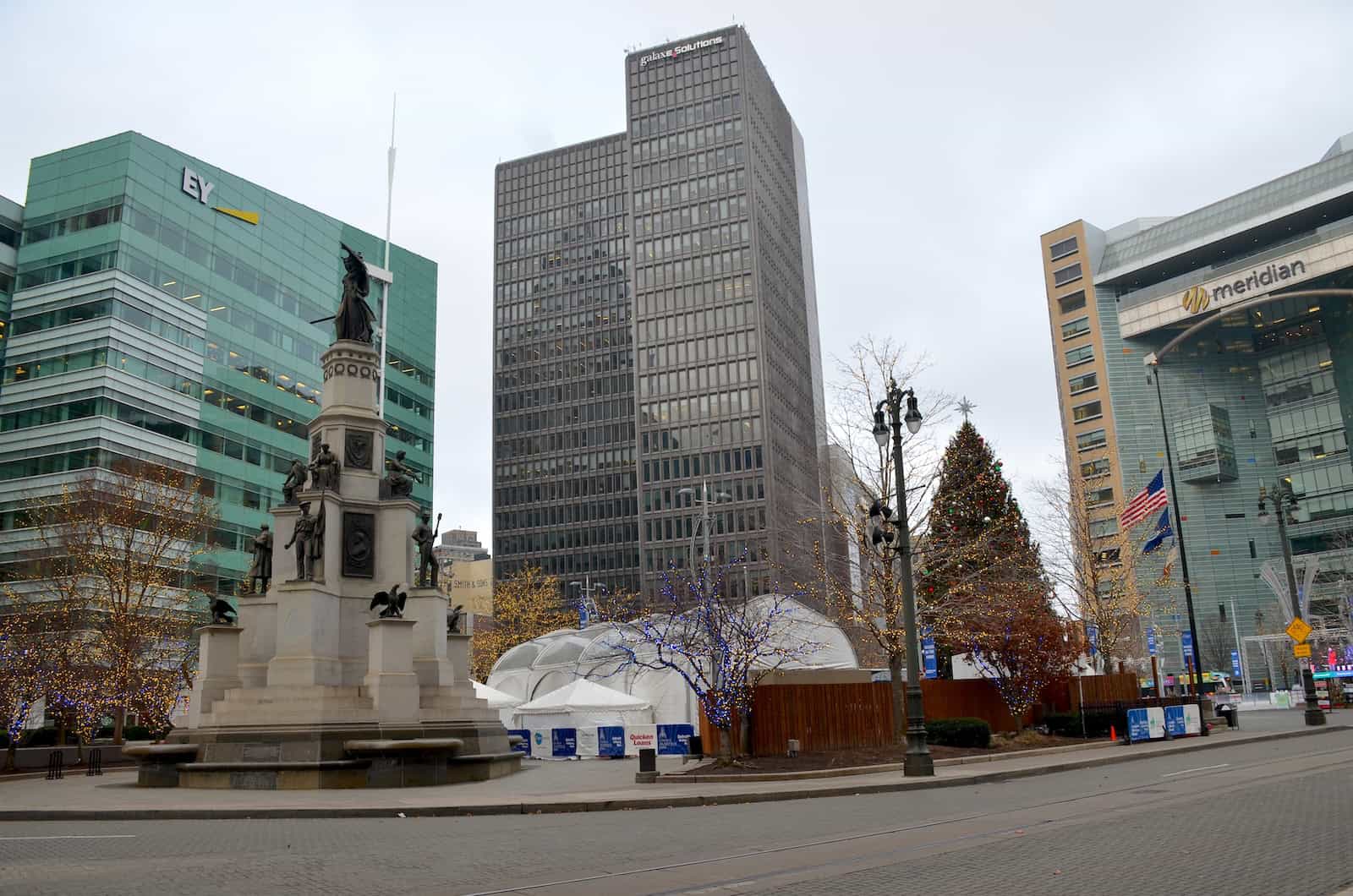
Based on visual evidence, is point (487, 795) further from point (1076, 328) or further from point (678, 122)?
point (678, 122)

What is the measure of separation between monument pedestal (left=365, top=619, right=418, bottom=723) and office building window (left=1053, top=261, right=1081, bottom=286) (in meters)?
115

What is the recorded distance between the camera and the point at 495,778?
2512cm

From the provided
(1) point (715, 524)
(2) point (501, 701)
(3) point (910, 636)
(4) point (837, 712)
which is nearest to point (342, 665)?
(4) point (837, 712)

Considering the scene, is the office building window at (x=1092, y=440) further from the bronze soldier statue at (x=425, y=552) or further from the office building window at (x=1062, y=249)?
the bronze soldier statue at (x=425, y=552)

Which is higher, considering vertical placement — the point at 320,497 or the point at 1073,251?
the point at 1073,251

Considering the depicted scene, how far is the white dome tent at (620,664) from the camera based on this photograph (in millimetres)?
36031

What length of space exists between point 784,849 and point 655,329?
120 metres

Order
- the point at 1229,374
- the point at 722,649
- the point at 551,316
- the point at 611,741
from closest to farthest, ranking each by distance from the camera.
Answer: the point at 722,649 → the point at 611,741 → the point at 1229,374 → the point at 551,316

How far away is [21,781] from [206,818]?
589 inches

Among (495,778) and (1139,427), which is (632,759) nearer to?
(495,778)

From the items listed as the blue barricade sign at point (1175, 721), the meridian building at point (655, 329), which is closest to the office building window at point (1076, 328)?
the meridian building at point (655, 329)

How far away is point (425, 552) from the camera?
27906mm

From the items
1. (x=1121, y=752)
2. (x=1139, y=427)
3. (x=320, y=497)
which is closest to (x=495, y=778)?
(x=320, y=497)

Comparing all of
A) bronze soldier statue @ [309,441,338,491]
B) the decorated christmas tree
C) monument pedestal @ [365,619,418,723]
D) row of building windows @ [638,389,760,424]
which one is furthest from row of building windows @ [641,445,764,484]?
monument pedestal @ [365,619,418,723]
